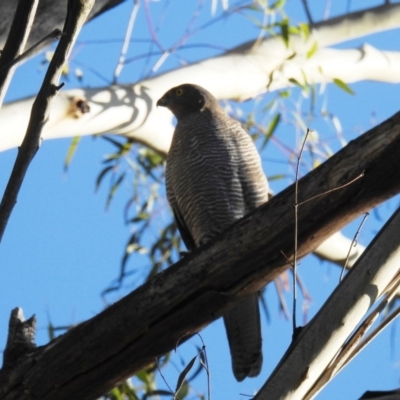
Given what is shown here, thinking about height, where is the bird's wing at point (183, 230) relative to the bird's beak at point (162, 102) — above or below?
below

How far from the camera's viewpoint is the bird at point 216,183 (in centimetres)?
331

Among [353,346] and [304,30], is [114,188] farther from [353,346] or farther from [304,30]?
[353,346]

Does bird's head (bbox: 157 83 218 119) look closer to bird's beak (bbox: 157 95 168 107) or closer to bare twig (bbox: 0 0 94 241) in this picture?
bird's beak (bbox: 157 95 168 107)

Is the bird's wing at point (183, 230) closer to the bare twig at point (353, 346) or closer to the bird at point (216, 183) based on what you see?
the bird at point (216, 183)

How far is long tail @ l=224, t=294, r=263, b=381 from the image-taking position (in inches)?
122

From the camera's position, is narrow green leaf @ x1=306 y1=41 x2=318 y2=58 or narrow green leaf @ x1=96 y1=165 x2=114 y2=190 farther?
narrow green leaf @ x1=96 y1=165 x2=114 y2=190

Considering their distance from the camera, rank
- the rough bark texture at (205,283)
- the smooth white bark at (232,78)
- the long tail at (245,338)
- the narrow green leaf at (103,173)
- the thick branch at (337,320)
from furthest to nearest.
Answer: the narrow green leaf at (103,173) → the smooth white bark at (232,78) → the long tail at (245,338) → the rough bark texture at (205,283) → the thick branch at (337,320)

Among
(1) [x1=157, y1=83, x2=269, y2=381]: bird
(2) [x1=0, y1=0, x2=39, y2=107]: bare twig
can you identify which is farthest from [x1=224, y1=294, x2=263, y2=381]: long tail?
(2) [x1=0, y1=0, x2=39, y2=107]: bare twig

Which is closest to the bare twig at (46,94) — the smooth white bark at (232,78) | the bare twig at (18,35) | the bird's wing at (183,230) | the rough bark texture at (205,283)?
the bare twig at (18,35)

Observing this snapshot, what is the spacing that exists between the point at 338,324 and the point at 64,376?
0.84 m

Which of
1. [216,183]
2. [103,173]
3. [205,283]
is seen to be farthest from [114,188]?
[205,283]

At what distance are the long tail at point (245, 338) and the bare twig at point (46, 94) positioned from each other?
1.76 meters

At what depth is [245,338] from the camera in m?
3.21

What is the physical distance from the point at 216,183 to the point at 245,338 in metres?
0.60
